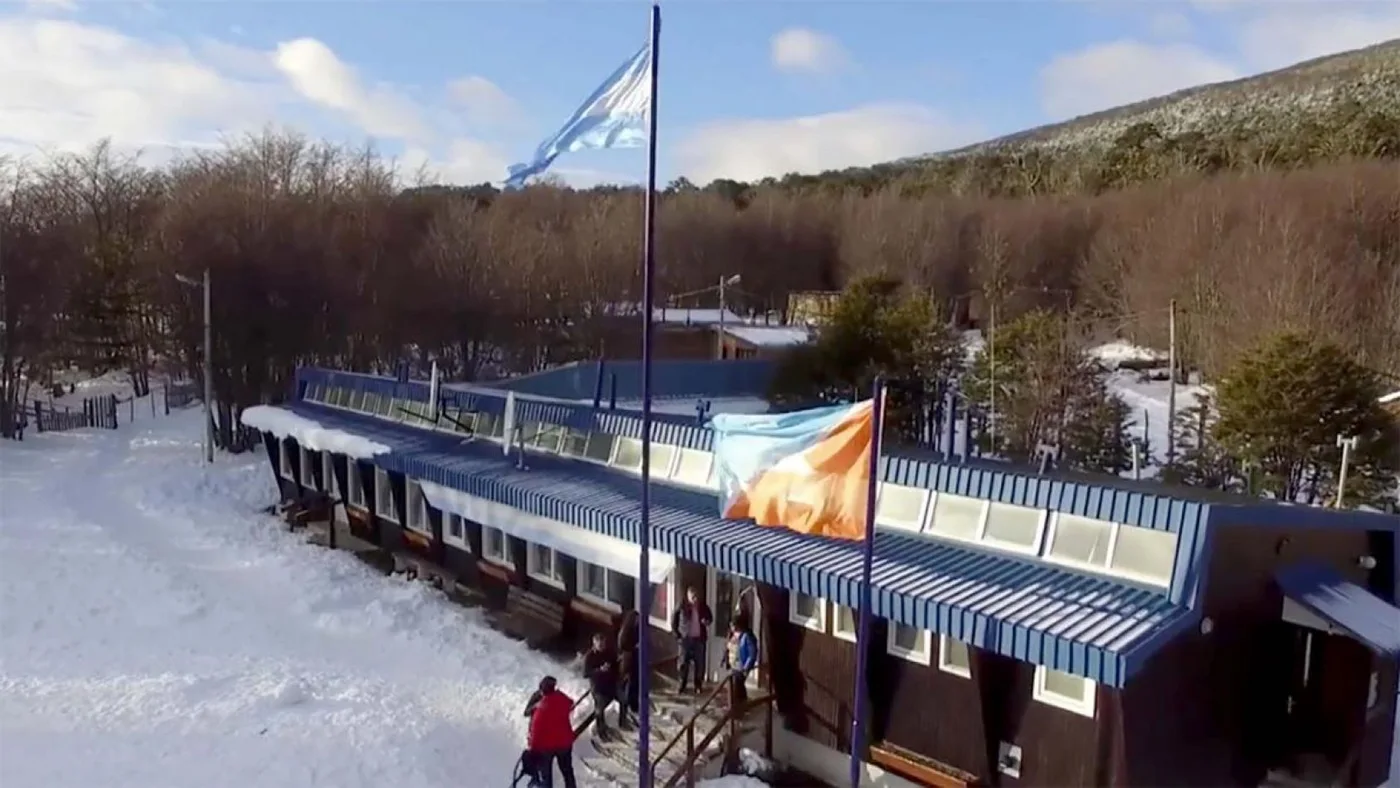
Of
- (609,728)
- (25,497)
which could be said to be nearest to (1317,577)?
(609,728)

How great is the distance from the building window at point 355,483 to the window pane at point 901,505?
14423mm

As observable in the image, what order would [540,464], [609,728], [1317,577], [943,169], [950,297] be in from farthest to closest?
[943,169]
[950,297]
[540,464]
[609,728]
[1317,577]

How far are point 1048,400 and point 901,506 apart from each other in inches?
766

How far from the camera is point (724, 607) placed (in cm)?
1556

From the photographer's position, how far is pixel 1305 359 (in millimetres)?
25219

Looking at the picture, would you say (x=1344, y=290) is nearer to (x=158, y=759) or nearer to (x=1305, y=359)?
(x=1305, y=359)

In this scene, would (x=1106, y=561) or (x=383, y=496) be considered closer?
(x=1106, y=561)

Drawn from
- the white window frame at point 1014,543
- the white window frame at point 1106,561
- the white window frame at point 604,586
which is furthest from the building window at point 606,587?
the white window frame at point 1106,561

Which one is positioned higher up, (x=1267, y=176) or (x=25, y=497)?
(x=1267, y=176)

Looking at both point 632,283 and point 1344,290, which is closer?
point 1344,290

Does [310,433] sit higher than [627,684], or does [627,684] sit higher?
[310,433]

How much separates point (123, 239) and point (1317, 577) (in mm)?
52668

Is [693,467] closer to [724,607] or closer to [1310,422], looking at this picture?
[724,607]

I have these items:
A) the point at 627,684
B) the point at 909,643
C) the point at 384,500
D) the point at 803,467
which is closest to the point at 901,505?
the point at 909,643
